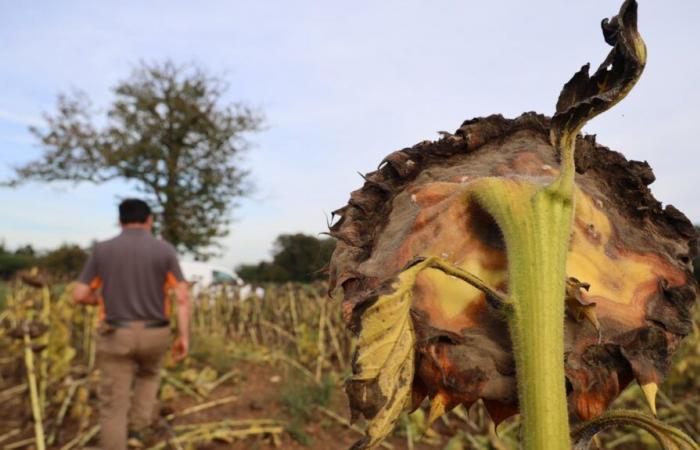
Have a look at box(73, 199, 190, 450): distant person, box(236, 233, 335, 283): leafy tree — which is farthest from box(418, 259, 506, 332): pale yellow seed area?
box(236, 233, 335, 283): leafy tree

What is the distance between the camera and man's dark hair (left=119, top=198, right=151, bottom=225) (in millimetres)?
5379

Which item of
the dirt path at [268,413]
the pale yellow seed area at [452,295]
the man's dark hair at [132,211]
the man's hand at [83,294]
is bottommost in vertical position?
the dirt path at [268,413]

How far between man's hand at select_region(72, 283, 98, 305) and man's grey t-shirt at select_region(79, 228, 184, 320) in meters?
0.04

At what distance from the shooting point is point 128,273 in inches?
211

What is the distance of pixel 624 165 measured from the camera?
2.31ft

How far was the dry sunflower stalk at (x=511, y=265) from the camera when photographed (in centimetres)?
53

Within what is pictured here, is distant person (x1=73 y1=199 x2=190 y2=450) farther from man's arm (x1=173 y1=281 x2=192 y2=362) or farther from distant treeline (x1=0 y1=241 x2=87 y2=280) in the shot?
distant treeline (x1=0 y1=241 x2=87 y2=280)

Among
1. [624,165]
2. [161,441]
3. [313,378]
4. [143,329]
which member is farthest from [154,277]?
[624,165]

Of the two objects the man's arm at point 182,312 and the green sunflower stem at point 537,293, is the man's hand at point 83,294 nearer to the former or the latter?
the man's arm at point 182,312

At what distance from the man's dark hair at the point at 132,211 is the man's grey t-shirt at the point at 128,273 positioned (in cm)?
8

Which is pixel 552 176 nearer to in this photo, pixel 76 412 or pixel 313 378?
pixel 76 412

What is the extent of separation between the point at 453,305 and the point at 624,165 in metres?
0.26

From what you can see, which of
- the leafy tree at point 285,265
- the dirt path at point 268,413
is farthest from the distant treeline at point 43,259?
the dirt path at point 268,413

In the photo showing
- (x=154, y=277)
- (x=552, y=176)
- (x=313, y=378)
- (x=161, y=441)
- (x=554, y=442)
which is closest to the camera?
(x=554, y=442)
